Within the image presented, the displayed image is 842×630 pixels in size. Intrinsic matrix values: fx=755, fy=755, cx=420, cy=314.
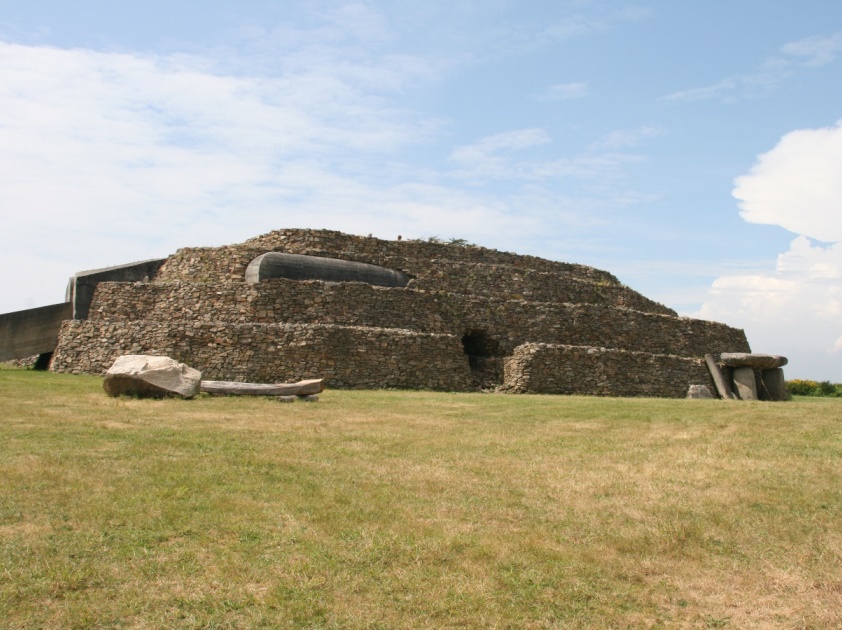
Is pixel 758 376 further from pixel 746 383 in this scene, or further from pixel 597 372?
pixel 597 372

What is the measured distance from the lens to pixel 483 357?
24.0m

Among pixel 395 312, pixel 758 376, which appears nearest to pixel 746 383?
pixel 758 376

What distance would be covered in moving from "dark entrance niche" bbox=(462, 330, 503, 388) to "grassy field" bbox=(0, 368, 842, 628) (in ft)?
36.8

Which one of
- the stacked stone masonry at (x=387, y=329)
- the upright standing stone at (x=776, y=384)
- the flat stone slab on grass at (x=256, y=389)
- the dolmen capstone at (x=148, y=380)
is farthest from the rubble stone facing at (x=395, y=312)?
the dolmen capstone at (x=148, y=380)

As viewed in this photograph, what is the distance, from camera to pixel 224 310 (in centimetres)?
2172

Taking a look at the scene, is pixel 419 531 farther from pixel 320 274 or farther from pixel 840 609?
pixel 320 274

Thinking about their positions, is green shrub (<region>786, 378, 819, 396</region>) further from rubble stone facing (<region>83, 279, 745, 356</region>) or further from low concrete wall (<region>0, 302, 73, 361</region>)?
low concrete wall (<region>0, 302, 73, 361</region>)

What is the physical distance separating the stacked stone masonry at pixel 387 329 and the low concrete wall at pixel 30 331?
1050 mm

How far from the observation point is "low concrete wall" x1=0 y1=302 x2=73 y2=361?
21.8m

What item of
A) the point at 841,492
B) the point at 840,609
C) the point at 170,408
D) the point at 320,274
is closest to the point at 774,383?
the point at 320,274

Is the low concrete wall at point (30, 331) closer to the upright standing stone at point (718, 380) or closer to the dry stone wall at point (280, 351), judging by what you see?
the dry stone wall at point (280, 351)

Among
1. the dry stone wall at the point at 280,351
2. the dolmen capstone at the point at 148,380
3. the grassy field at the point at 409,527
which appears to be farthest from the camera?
the dry stone wall at the point at 280,351

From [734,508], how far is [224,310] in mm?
16935

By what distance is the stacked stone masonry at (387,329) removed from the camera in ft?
66.1
